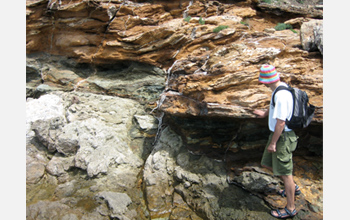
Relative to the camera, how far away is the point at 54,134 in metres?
7.90

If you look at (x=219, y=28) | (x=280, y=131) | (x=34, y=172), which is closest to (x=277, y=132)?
(x=280, y=131)

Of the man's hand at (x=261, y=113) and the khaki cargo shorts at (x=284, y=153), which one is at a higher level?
the man's hand at (x=261, y=113)

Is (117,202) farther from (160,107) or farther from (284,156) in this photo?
(284,156)

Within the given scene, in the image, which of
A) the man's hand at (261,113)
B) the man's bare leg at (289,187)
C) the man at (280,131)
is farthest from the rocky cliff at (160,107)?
the man at (280,131)

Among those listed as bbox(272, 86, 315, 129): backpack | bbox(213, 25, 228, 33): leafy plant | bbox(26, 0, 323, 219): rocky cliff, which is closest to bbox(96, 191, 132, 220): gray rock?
bbox(26, 0, 323, 219): rocky cliff

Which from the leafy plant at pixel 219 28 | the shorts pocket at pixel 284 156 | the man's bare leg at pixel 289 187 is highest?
the leafy plant at pixel 219 28

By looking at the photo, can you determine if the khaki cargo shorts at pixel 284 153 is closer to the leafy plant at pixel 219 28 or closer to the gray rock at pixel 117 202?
the gray rock at pixel 117 202

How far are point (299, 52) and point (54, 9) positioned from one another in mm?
9903

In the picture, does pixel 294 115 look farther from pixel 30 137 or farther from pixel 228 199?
pixel 30 137

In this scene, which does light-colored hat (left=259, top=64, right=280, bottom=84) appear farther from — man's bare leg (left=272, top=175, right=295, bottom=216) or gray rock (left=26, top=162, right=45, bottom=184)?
gray rock (left=26, top=162, right=45, bottom=184)

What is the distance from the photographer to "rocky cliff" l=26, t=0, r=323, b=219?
568 centimetres

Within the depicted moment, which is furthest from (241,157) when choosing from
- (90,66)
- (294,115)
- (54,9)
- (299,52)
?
→ (54,9)

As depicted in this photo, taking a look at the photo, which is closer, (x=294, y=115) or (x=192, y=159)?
(x=294, y=115)

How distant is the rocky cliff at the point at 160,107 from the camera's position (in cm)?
568
